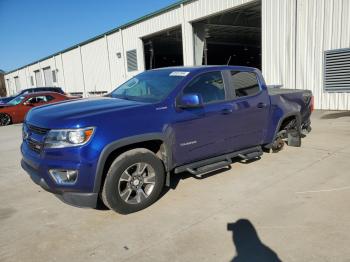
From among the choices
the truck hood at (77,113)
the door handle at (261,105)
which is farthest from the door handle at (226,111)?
the truck hood at (77,113)

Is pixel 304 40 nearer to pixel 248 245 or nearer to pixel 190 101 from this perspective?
pixel 190 101

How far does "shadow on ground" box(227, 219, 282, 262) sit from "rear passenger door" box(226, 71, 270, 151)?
1749mm

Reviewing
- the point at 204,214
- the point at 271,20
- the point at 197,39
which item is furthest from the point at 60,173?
the point at 197,39

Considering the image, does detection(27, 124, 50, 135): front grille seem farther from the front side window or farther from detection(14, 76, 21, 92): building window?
detection(14, 76, 21, 92): building window

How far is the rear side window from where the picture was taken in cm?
539

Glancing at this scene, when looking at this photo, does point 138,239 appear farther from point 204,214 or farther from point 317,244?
point 317,244

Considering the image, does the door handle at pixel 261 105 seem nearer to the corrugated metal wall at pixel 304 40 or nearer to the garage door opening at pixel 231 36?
the corrugated metal wall at pixel 304 40

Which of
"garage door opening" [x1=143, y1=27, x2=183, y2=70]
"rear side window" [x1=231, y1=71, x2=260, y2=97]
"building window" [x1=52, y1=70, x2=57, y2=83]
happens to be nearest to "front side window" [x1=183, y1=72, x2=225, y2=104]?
"rear side window" [x1=231, y1=71, x2=260, y2=97]

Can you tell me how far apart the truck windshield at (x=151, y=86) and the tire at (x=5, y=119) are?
1179cm

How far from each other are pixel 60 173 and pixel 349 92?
1166 centimetres

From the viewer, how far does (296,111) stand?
6707 millimetres

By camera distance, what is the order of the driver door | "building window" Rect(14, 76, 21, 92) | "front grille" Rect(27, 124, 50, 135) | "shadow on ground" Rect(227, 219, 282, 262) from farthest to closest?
"building window" Rect(14, 76, 21, 92) < the driver door < "front grille" Rect(27, 124, 50, 135) < "shadow on ground" Rect(227, 219, 282, 262)

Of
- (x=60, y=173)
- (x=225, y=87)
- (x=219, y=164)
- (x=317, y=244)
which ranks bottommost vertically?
(x=317, y=244)

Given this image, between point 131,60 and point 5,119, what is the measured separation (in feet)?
34.5
